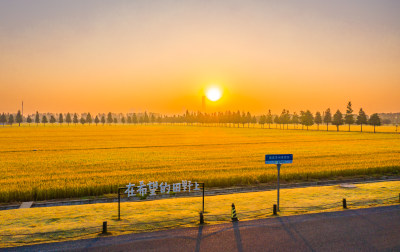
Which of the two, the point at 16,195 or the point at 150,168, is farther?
the point at 150,168

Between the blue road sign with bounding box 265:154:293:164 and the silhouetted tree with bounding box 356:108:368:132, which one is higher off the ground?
the silhouetted tree with bounding box 356:108:368:132

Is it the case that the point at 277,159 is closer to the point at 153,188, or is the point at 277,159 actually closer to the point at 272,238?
the point at 272,238

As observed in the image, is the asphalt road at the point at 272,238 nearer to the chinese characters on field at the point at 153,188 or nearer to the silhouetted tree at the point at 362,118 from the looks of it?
the chinese characters on field at the point at 153,188

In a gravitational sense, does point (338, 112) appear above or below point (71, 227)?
above

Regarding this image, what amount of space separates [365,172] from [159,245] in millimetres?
22328

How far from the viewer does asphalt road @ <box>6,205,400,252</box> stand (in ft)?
30.9

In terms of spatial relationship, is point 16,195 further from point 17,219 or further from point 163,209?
point 163,209

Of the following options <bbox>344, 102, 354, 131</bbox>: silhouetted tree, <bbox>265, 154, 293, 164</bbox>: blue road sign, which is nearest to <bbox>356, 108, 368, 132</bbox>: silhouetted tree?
<bbox>344, 102, 354, 131</bbox>: silhouetted tree

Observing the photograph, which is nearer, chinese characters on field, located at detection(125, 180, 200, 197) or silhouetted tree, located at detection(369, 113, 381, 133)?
chinese characters on field, located at detection(125, 180, 200, 197)

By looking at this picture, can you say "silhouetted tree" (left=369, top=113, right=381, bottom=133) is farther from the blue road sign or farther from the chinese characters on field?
the blue road sign

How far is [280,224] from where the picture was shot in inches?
457

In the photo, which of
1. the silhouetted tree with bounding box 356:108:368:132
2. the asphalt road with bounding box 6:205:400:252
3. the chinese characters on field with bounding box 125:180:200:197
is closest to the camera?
the asphalt road with bounding box 6:205:400:252

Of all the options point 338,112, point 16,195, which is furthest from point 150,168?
point 338,112

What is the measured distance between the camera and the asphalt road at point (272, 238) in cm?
942
